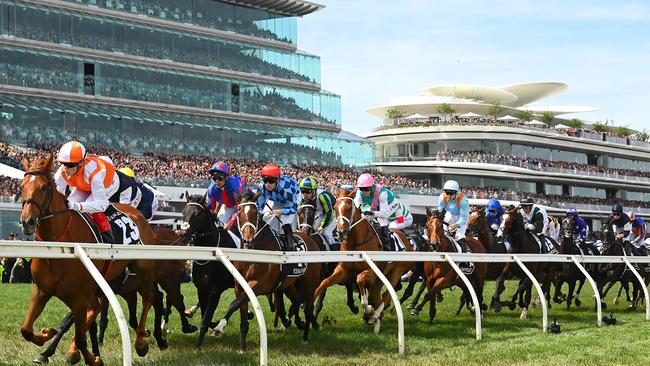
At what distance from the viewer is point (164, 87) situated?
5247 cm

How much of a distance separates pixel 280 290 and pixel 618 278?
8388 mm

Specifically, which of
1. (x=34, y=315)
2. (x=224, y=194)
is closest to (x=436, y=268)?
(x=224, y=194)

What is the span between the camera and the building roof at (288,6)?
2283 inches

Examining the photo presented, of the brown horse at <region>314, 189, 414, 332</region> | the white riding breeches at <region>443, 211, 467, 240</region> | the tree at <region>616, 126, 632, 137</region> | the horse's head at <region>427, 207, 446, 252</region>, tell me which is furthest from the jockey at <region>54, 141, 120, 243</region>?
the tree at <region>616, 126, 632, 137</region>

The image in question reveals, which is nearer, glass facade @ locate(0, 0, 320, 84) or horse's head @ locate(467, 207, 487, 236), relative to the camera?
horse's head @ locate(467, 207, 487, 236)

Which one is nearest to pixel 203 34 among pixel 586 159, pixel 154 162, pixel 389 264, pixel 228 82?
pixel 228 82

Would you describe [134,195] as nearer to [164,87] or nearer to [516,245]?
[516,245]

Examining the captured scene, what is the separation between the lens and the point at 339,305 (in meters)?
16.7

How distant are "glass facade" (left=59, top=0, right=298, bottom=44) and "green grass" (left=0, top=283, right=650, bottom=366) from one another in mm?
38602

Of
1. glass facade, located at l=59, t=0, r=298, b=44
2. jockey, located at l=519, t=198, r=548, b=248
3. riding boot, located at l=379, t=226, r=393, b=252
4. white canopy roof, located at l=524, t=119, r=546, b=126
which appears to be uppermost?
glass facade, located at l=59, t=0, r=298, b=44

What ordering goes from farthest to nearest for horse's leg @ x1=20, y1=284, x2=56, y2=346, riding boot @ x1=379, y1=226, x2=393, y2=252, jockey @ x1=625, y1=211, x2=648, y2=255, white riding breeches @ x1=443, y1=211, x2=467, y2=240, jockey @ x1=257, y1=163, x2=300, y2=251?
1. jockey @ x1=625, y1=211, x2=648, y2=255
2. white riding breeches @ x1=443, y1=211, x2=467, y2=240
3. riding boot @ x1=379, y1=226, x2=393, y2=252
4. jockey @ x1=257, y1=163, x2=300, y2=251
5. horse's leg @ x1=20, y1=284, x2=56, y2=346

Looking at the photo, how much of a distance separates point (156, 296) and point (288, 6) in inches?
1981

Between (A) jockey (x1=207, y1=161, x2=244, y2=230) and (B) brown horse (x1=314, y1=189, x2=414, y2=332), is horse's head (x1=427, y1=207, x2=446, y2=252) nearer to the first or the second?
(B) brown horse (x1=314, y1=189, x2=414, y2=332)

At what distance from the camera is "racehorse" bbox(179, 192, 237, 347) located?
34.1 feet
